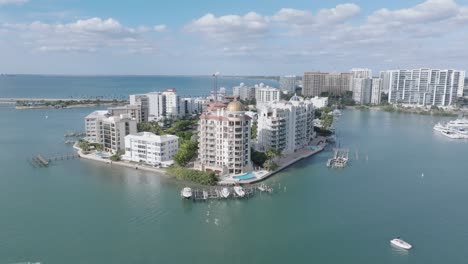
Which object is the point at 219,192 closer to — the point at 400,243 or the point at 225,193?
the point at 225,193

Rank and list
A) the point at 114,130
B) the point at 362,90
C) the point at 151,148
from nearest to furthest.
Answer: the point at 151,148, the point at 114,130, the point at 362,90

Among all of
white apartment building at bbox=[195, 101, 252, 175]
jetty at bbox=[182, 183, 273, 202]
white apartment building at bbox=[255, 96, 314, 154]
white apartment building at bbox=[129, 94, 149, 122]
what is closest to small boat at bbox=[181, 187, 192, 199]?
jetty at bbox=[182, 183, 273, 202]

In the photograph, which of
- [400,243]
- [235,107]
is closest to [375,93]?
[235,107]

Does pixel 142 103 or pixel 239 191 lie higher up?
pixel 142 103

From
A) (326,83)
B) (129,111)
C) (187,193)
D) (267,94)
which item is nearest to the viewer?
(187,193)

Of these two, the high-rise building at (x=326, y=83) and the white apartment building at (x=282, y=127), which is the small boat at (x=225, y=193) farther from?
the high-rise building at (x=326, y=83)

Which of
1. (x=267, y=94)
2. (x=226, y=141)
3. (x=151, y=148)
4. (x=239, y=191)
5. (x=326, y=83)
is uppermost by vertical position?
(x=326, y=83)

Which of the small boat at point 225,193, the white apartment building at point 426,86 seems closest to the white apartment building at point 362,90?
the white apartment building at point 426,86

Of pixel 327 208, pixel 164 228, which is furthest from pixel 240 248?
pixel 327 208
